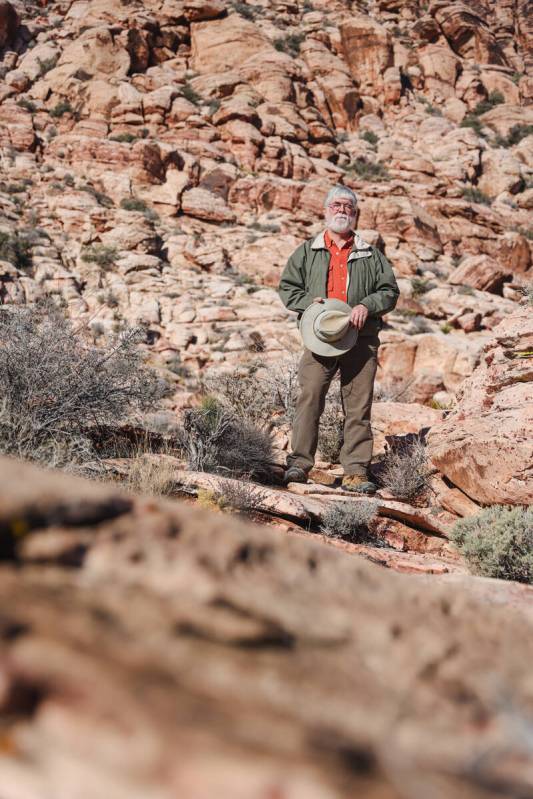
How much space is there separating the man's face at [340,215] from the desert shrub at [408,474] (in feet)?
6.89

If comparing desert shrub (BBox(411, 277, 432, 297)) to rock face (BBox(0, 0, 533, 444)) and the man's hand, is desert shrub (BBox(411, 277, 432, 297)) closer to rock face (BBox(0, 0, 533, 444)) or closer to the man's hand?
rock face (BBox(0, 0, 533, 444))

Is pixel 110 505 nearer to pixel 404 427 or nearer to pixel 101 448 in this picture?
pixel 101 448

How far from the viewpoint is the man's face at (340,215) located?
462cm

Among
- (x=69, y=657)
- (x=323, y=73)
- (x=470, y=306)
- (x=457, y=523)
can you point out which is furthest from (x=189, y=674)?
(x=323, y=73)

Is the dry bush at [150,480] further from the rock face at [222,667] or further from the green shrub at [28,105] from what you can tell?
the green shrub at [28,105]

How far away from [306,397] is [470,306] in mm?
15043

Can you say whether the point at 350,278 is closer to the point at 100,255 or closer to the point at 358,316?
the point at 358,316

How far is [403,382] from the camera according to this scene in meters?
10.2

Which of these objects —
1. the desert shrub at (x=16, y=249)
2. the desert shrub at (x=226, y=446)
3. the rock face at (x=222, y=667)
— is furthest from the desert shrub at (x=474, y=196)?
the rock face at (x=222, y=667)

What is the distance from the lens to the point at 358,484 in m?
4.52

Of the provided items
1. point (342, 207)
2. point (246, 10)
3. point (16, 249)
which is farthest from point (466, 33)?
point (342, 207)

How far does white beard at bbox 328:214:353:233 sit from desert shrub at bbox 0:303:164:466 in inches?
80.7

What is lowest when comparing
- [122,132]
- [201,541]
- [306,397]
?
[306,397]

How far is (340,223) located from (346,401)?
1.55 meters
